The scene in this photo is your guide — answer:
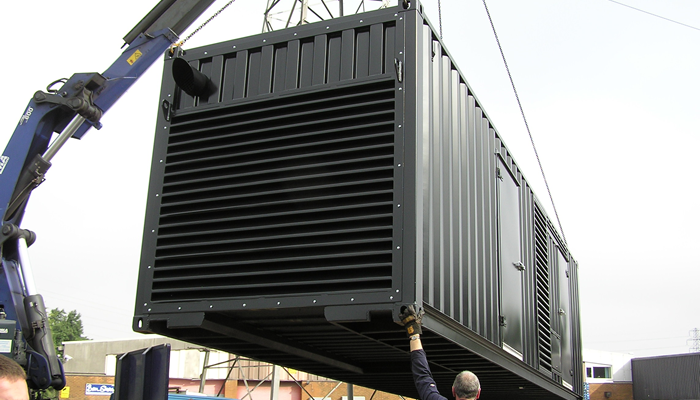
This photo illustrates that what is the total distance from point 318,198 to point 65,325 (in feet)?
242

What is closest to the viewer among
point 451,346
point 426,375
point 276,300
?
point 426,375

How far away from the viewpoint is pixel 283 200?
15.7ft

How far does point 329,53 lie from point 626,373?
136 ft

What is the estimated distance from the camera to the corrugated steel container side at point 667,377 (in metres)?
36.2

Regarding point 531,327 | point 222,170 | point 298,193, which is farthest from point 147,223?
point 531,327

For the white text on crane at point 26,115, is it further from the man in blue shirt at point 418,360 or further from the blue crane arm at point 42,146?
the man in blue shirt at point 418,360

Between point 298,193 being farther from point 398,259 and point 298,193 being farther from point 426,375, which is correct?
point 426,375

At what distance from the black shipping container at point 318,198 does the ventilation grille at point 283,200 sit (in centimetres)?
1

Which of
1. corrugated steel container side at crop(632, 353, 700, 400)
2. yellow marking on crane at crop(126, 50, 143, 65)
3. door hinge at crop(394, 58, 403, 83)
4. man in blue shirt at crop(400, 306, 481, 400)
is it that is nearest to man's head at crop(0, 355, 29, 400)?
man in blue shirt at crop(400, 306, 481, 400)

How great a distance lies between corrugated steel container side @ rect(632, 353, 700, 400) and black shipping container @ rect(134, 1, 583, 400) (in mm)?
35338

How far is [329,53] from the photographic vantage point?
513cm

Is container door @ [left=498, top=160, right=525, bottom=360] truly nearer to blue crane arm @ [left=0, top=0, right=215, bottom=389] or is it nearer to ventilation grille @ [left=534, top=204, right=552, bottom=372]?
ventilation grille @ [left=534, top=204, right=552, bottom=372]

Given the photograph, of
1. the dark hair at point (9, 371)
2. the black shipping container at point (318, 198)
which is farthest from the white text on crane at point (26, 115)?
the dark hair at point (9, 371)

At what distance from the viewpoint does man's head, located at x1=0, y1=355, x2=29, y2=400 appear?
1.79 meters
